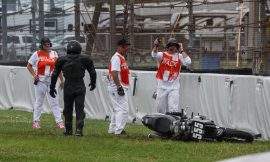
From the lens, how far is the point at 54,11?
23.4m

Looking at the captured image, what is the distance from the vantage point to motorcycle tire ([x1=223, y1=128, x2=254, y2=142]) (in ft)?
39.5

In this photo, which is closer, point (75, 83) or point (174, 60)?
point (75, 83)

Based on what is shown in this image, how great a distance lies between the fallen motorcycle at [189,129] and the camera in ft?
38.5

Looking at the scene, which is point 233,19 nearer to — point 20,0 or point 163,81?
point 20,0

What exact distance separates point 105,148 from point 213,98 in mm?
4334

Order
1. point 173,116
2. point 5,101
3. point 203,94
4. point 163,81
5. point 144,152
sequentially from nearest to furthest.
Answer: point 144,152 < point 173,116 < point 163,81 < point 203,94 < point 5,101

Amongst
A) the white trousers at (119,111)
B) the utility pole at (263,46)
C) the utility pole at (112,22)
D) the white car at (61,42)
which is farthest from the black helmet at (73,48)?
the white car at (61,42)

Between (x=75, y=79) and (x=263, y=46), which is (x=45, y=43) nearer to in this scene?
(x=75, y=79)

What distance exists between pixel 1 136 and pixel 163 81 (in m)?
3.26

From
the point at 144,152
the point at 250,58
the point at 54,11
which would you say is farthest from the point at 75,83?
the point at 54,11

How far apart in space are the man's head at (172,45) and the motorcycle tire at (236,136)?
8.27ft

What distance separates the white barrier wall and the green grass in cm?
91

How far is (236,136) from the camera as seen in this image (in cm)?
1210

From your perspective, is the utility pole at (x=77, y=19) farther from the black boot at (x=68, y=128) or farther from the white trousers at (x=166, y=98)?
the black boot at (x=68, y=128)
